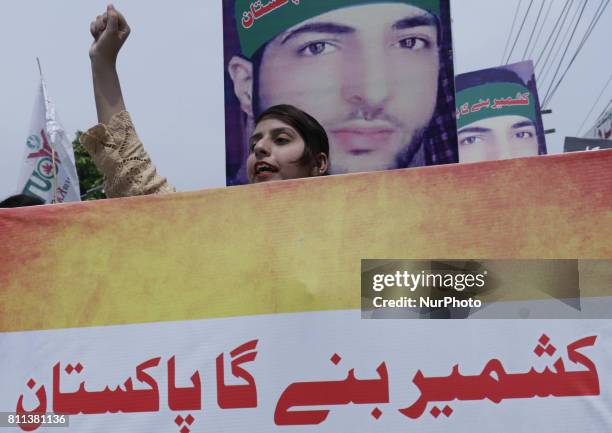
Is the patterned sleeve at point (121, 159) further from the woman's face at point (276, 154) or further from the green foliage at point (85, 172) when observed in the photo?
the green foliage at point (85, 172)

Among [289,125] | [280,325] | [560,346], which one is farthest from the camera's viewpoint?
[289,125]

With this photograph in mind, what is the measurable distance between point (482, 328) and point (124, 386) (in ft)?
2.61

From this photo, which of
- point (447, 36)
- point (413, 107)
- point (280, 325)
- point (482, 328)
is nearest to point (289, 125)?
point (413, 107)

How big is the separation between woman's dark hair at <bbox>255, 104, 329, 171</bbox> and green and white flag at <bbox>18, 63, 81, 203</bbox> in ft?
16.8

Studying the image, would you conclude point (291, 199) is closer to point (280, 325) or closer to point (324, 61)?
point (280, 325)

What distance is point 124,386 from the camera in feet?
6.20

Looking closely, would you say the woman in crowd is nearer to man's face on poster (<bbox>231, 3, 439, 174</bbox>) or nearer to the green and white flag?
man's face on poster (<bbox>231, 3, 439, 174</bbox>)

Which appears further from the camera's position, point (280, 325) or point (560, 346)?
point (280, 325)

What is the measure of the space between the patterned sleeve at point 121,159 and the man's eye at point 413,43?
999mm

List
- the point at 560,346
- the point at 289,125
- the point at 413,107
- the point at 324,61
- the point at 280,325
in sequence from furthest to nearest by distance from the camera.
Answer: the point at 324,61 < the point at 413,107 < the point at 289,125 < the point at 280,325 < the point at 560,346

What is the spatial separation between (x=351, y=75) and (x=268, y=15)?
1.33 ft

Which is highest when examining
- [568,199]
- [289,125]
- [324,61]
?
[324,61]

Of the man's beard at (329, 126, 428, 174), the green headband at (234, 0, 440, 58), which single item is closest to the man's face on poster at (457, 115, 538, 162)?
the green headband at (234, 0, 440, 58)

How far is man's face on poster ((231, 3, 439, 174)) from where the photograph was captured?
276 centimetres
